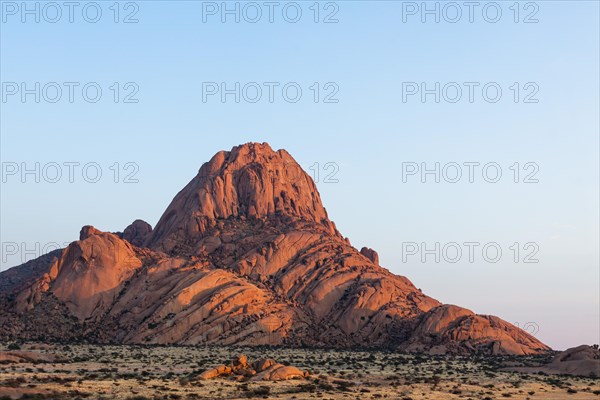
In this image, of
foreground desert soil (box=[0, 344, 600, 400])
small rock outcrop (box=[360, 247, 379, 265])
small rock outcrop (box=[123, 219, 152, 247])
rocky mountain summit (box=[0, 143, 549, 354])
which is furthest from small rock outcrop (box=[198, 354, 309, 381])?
small rock outcrop (box=[123, 219, 152, 247])

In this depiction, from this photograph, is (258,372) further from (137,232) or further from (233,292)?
(137,232)

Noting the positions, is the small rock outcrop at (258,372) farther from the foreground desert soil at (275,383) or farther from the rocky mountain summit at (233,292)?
the rocky mountain summit at (233,292)

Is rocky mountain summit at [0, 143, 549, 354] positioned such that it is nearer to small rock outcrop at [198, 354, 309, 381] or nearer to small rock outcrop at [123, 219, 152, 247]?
small rock outcrop at [123, 219, 152, 247]

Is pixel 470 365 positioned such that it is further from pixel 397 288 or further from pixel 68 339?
pixel 68 339

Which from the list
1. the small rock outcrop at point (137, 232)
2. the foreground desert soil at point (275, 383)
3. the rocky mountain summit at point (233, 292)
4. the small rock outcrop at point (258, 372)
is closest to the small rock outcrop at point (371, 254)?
the rocky mountain summit at point (233, 292)

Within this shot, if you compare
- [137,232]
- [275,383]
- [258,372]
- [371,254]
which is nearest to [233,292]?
[371,254]

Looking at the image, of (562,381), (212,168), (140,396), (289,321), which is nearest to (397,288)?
(289,321)
